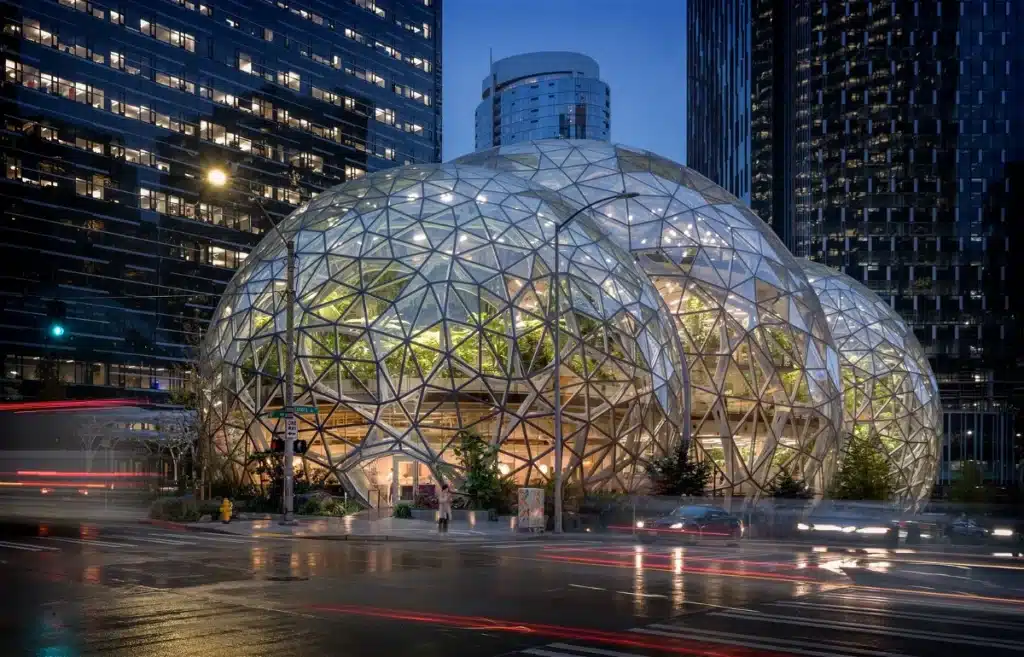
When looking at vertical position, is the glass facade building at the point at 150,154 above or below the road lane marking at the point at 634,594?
above

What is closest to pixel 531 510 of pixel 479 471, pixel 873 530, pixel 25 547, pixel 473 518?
pixel 473 518

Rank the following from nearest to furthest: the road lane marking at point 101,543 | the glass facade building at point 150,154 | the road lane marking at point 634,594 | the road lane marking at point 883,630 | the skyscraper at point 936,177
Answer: the road lane marking at point 883,630 → the road lane marking at point 634,594 → the road lane marking at point 101,543 → the glass facade building at point 150,154 → the skyscraper at point 936,177

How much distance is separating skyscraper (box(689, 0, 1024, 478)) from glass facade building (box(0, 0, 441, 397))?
58.7 m

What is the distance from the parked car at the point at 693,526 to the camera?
3519cm

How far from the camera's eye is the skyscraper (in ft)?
468

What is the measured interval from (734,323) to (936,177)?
10342cm

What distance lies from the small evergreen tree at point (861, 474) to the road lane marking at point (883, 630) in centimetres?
3578

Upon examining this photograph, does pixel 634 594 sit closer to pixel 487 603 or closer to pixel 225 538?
pixel 487 603

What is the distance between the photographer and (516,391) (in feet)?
137

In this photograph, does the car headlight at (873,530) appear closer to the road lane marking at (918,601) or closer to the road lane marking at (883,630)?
the road lane marking at (918,601)

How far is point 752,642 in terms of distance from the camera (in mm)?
13727

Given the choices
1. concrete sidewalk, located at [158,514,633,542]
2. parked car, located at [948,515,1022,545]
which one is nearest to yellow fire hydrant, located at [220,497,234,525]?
concrete sidewalk, located at [158,514,633,542]

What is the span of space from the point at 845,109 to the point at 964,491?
85.8m

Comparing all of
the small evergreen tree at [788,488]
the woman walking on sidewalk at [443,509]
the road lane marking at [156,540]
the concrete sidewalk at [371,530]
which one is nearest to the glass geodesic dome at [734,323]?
the small evergreen tree at [788,488]
